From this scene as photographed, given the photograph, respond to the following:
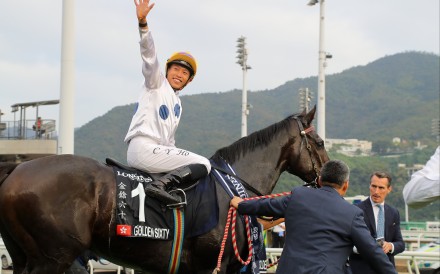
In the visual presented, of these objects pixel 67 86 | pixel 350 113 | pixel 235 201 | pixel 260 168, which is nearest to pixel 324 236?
pixel 235 201

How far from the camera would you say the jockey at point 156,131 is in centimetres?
573

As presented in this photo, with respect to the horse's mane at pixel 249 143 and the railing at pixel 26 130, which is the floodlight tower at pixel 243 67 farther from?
the horse's mane at pixel 249 143

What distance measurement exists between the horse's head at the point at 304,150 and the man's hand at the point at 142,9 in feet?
6.39

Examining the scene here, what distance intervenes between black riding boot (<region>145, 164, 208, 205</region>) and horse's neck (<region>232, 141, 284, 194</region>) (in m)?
0.70

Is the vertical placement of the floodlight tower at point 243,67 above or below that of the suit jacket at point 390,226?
above

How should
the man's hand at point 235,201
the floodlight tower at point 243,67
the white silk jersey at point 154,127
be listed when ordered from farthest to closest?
the floodlight tower at point 243,67 → the white silk jersey at point 154,127 → the man's hand at point 235,201

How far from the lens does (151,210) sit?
5676 mm

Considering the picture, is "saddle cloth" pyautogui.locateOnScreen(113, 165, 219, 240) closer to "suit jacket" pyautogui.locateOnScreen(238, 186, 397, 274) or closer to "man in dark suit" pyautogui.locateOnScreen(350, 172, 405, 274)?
"suit jacket" pyautogui.locateOnScreen(238, 186, 397, 274)

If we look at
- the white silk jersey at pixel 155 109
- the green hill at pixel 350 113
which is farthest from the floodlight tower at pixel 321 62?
the green hill at pixel 350 113

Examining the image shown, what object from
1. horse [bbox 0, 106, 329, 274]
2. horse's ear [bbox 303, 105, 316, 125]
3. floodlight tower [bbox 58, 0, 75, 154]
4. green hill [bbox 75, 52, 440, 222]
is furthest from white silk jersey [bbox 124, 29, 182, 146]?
green hill [bbox 75, 52, 440, 222]

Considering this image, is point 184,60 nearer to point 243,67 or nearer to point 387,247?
point 387,247

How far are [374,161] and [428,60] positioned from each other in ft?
362

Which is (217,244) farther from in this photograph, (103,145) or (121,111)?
(121,111)

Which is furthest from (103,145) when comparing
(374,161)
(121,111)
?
(374,161)
